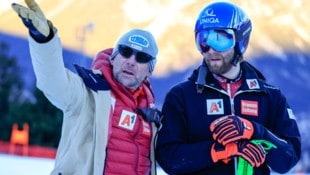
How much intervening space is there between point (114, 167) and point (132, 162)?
11cm

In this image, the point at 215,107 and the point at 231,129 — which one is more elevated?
the point at 215,107

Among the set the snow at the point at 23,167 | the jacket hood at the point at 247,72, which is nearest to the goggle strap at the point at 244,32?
the jacket hood at the point at 247,72

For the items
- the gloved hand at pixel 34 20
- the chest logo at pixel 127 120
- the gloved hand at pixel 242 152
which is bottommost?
the gloved hand at pixel 242 152

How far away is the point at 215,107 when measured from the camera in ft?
12.8

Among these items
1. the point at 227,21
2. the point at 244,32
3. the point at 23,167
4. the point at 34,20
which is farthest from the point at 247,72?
the point at 23,167

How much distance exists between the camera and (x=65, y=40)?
51500mm

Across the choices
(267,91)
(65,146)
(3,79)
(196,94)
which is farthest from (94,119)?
(3,79)

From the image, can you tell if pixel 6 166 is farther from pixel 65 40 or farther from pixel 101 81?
pixel 65 40

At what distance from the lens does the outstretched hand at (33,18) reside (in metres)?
3.11

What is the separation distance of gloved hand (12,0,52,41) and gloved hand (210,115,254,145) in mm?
942

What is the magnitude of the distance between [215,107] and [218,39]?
0.35 m

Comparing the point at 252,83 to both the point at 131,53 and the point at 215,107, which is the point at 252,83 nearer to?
the point at 215,107

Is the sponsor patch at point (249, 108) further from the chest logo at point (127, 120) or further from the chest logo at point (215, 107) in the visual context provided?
the chest logo at point (127, 120)

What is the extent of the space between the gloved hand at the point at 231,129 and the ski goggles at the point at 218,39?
391mm
